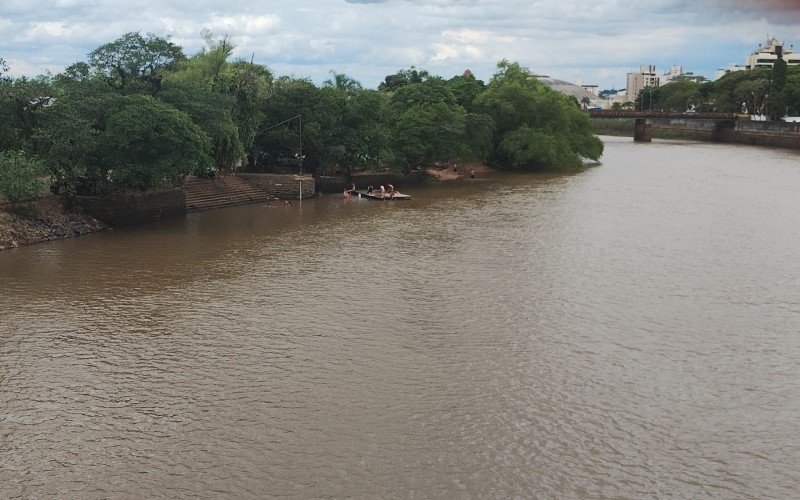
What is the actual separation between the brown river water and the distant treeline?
4686 millimetres

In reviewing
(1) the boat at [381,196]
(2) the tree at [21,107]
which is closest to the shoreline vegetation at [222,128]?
(2) the tree at [21,107]

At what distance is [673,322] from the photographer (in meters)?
24.0

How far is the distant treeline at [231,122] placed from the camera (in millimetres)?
37562

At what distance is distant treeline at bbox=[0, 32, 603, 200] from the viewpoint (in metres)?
37.6

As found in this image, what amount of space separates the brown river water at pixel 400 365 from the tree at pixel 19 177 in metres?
2.96

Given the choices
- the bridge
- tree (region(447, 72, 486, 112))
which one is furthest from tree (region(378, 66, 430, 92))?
the bridge

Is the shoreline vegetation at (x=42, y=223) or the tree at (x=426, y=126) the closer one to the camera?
the shoreline vegetation at (x=42, y=223)

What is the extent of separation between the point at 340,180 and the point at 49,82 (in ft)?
78.0

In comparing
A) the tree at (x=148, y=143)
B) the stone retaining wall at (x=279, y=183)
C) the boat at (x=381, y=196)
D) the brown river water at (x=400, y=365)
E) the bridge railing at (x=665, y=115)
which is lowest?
the brown river water at (x=400, y=365)

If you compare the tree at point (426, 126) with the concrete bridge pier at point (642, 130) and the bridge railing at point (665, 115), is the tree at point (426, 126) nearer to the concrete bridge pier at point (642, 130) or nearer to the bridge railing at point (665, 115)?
the bridge railing at point (665, 115)

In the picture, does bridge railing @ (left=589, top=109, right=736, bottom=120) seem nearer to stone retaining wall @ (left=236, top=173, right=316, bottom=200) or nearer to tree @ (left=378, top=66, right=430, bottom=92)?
tree @ (left=378, top=66, right=430, bottom=92)

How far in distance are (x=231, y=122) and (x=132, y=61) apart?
702 centimetres

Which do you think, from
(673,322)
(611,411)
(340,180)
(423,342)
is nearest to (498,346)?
(423,342)

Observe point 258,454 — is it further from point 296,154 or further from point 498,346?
point 296,154
